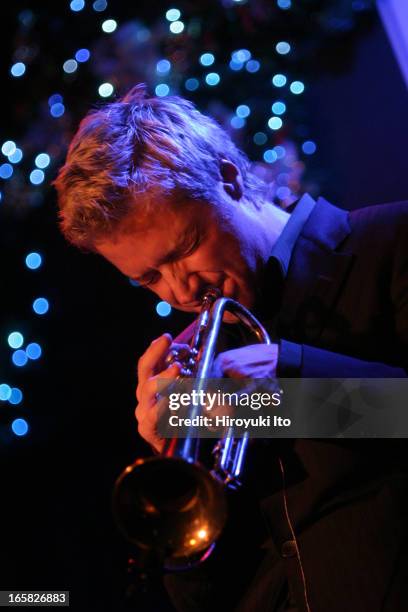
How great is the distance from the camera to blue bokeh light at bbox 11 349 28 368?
331cm

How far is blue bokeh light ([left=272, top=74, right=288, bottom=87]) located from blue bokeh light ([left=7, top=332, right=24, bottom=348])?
7.15 ft

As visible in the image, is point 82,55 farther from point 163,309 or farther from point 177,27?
point 163,309

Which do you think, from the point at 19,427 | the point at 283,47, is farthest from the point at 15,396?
the point at 283,47

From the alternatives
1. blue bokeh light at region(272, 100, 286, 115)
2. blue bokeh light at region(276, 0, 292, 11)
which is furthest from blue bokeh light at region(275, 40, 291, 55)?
blue bokeh light at region(272, 100, 286, 115)

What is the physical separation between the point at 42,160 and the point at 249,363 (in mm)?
2525

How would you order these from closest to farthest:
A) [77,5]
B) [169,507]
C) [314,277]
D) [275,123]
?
[169,507] < [314,277] < [275,123] < [77,5]

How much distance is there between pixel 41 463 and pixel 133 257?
174 cm

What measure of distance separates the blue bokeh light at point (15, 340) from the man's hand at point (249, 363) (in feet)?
6.79

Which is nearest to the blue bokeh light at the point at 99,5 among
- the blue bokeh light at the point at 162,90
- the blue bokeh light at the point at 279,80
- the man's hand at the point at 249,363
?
the blue bokeh light at the point at 162,90

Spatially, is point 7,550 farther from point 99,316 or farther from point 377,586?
point 377,586

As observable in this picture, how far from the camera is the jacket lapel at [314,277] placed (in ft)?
5.87

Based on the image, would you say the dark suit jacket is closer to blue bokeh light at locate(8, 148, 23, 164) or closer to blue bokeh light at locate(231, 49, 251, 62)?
blue bokeh light at locate(231, 49, 251, 62)

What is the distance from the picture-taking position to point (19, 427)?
325 cm

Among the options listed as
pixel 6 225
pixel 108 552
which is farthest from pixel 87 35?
pixel 108 552
